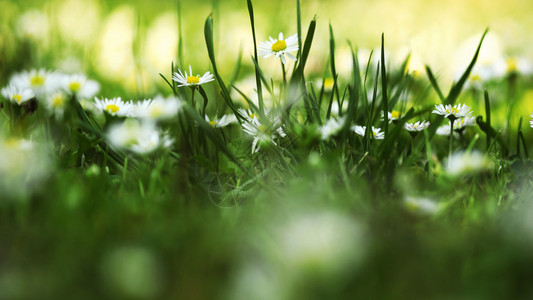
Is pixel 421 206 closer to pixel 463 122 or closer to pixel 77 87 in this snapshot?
pixel 463 122

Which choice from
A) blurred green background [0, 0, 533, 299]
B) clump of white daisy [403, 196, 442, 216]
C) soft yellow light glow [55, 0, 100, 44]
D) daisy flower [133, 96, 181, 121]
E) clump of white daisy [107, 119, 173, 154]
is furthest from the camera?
soft yellow light glow [55, 0, 100, 44]

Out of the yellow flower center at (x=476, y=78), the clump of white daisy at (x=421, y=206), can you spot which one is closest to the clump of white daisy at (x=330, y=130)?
the clump of white daisy at (x=421, y=206)

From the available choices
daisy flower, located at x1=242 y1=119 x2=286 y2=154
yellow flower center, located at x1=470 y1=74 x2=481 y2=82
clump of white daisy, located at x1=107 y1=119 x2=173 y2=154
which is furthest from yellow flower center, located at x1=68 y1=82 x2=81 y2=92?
yellow flower center, located at x1=470 y1=74 x2=481 y2=82

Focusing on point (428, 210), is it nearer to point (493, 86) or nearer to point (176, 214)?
point (176, 214)

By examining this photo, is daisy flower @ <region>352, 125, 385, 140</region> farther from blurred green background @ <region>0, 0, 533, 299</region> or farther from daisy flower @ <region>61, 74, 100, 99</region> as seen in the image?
daisy flower @ <region>61, 74, 100, 99</region>

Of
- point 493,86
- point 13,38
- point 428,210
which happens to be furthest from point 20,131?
point 493,86

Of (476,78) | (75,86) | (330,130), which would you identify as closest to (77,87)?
(75,86)
